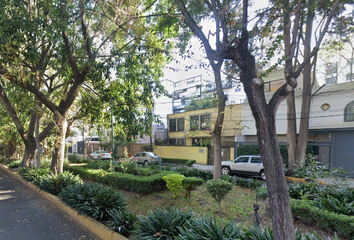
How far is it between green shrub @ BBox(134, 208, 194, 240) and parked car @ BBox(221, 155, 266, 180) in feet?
31.1

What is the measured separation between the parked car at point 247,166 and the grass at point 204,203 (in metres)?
4.52

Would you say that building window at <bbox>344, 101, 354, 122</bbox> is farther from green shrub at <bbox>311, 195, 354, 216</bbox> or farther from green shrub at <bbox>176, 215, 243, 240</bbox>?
green shrub at <bbox>176, 215, 243, 240</bbox>

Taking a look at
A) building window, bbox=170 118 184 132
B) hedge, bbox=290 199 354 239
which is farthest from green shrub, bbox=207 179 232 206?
building window, bbox=170 118 184 132

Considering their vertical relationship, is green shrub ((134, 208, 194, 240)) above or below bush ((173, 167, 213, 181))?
above

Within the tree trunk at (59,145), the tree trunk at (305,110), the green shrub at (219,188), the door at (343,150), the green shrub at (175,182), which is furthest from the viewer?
the door at (343,150)

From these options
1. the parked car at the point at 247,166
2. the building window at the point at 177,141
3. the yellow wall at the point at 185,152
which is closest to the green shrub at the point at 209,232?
the parked car at the point at 247,166

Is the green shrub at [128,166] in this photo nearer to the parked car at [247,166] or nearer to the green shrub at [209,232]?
the green shrub at [209,232]

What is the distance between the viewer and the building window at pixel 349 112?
12.8 m

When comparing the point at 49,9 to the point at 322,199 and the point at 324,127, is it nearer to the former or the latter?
the point at 322,199

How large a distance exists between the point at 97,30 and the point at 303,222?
973 centimetres

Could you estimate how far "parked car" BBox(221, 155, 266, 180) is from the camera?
39.1ft

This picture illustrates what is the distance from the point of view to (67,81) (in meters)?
9.88

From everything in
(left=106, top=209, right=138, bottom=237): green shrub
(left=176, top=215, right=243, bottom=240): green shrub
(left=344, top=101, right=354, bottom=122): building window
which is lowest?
(left=106, top=209, right=138, bottom=237): green shrub

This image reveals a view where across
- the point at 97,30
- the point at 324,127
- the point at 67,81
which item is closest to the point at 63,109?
the point at 67,81
